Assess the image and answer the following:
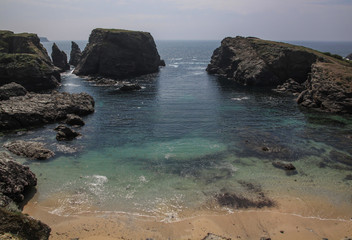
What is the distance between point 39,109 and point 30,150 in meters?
21.4

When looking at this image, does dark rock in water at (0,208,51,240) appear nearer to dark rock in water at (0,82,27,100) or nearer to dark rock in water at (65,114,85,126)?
dark rock in water at (65,114,85,126)

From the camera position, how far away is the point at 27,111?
62812mm

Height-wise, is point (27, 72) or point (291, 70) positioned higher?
point (291, 70)

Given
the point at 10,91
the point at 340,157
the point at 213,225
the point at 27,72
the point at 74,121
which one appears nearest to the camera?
the point at 213,225

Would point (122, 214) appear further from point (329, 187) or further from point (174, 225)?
point (329, 187)

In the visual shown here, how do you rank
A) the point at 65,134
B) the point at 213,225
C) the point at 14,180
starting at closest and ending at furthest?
the point at 213,225
the point at 14,180
the point at 65,134

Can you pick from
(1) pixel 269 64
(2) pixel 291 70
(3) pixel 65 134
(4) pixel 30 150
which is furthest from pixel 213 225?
(2) pixel 291 70

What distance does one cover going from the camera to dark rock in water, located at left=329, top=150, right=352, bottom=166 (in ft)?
149

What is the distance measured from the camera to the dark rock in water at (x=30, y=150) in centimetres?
4572

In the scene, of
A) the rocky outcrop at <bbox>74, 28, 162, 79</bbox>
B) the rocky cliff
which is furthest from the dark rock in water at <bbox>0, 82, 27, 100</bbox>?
the rocky cliff

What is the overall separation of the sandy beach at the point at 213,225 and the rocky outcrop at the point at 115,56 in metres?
106

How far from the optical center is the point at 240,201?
34312 mm

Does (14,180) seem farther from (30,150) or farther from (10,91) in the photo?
(10,91)

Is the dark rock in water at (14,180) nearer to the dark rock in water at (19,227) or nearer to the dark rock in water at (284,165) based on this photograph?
the dark rock in water at (19,227)
